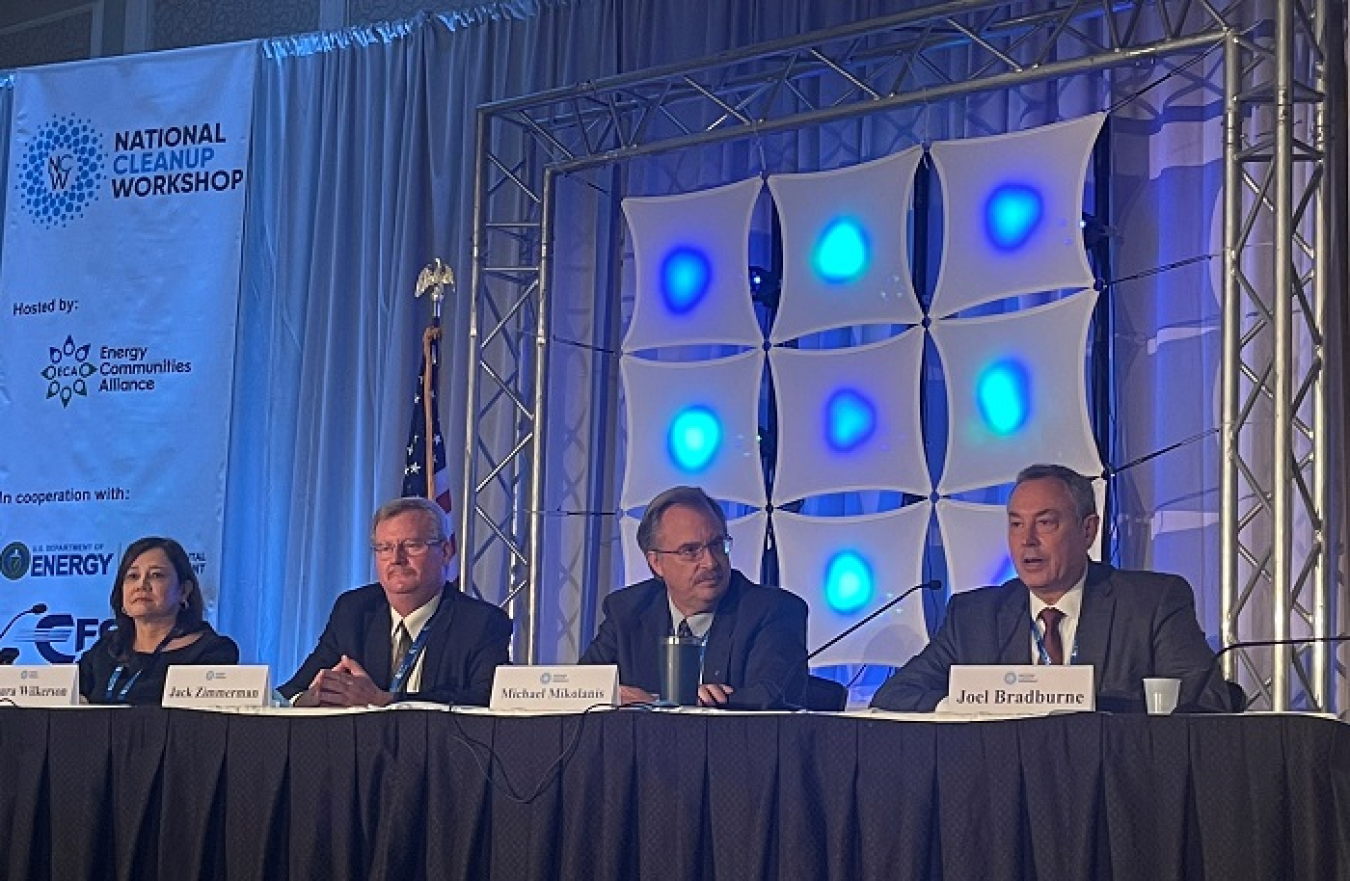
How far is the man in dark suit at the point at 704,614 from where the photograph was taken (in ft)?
12.4

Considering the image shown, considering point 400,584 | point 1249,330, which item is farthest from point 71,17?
point 1249,330

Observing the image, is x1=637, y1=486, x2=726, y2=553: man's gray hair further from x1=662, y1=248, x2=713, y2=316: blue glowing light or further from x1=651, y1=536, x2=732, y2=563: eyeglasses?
x1=662, y1=248, x2=713, y2=316: blue glowing light

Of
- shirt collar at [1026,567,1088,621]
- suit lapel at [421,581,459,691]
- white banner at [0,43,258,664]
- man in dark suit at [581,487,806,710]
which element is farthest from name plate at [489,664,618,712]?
white banner at [0,43,258,664]

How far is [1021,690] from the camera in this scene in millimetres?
2633

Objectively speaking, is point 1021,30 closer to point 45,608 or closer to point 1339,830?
point 1339,830

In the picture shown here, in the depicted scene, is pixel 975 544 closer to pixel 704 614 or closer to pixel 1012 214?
pixel 1012 214

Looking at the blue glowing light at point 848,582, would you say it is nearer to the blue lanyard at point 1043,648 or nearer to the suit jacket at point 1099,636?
the suit jacket at point 1099,636

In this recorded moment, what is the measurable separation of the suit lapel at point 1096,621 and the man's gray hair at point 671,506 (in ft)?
2.53

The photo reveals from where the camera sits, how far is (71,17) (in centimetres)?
746

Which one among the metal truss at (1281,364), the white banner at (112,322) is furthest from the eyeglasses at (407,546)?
the white banner at (112,322)

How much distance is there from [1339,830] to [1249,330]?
271 centimetres

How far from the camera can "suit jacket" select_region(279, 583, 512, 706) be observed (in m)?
3.96

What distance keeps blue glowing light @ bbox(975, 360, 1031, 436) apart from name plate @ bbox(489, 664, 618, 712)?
2211mm

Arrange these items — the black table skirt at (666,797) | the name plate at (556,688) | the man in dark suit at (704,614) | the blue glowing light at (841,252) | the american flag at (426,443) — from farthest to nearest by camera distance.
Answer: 1. the american flag at (426,443)
2. the blue glowing light at (841,252)
3. the man in dark suit at (704,614)
4. the name plate at (556,688)
5. the black table skirt at (666,797)
